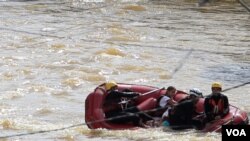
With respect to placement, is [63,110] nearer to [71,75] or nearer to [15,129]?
[15,129]

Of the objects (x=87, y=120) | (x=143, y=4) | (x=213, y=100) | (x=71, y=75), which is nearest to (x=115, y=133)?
(x=87, y=120)

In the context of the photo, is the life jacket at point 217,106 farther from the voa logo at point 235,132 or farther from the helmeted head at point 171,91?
the voa logo at point 235,132

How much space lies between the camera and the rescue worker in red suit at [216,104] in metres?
13.0

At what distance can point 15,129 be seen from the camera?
45.9 feet

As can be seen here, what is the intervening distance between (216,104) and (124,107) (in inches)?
77.1

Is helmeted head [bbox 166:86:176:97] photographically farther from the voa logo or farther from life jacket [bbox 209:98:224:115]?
the voa logo

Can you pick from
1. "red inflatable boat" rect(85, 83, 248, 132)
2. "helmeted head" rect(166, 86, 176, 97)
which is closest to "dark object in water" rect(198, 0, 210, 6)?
"red inflatable boat" rect(85, 83, 248, 132)

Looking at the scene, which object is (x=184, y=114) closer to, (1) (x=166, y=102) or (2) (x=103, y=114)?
(1) (x=166, y=102)

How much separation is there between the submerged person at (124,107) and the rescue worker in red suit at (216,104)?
1.36 meters

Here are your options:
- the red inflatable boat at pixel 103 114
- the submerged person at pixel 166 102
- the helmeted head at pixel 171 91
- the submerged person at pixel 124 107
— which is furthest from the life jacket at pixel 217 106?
the submerged person at pixel 124 107

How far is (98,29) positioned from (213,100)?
14.5 metres

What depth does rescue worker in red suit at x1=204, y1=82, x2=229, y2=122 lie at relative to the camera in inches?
510

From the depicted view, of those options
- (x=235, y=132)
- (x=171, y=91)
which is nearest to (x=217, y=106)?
(x=171, y=91)

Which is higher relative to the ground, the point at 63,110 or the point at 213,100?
the point at 213,100
